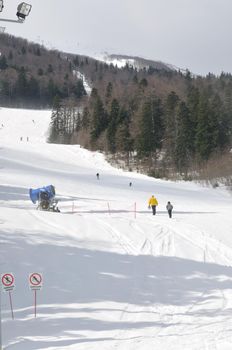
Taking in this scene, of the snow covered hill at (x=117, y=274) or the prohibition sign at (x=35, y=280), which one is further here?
the prohibition sign at (x=35, y=280)

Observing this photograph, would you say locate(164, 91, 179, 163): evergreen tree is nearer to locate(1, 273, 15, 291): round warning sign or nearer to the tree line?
the tree line

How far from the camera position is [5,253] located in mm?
18047

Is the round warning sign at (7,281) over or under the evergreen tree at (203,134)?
under

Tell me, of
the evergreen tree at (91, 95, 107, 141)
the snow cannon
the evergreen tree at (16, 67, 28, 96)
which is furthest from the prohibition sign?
the evergreen tree at (16, 67, 28, 96)

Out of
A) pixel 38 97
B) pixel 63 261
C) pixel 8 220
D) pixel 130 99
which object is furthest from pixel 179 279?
pixel 38 97

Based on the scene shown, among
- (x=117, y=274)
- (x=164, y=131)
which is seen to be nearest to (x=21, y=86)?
(x=164, y=131)

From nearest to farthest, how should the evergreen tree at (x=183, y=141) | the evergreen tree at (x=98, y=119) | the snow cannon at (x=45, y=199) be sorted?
1. the snow cannon at (x=45, y=199)
2. the evergreen tree at (x=183, y=141)
3. the evergreen tree at (x=98, y=119)

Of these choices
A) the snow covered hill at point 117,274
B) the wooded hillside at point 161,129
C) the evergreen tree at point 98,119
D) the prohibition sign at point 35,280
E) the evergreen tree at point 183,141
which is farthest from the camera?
the evergreen tree at point 98,119

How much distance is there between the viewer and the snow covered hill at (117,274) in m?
11.1

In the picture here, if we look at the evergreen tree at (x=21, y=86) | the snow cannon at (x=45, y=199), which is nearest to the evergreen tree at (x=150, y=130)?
the snow cannon at (x=45, y=199)

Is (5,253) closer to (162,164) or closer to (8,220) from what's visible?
(8,220)

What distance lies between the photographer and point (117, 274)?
1694 centimetres

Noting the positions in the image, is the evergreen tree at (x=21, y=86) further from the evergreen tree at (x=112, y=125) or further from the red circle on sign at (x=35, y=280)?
the red circle on sign at (x=35, y=280)

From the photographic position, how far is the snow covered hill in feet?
36.3
